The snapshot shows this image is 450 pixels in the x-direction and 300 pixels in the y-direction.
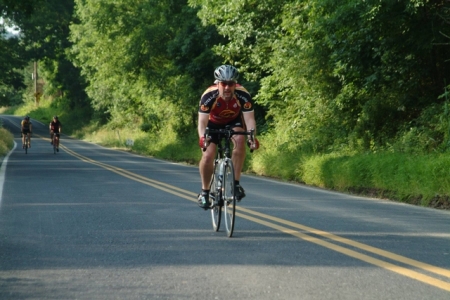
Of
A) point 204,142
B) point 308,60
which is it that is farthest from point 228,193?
point 308,60

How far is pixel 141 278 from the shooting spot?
6.69m

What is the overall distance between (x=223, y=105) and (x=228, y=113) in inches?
4.7

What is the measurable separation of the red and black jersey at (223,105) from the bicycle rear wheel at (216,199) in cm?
63

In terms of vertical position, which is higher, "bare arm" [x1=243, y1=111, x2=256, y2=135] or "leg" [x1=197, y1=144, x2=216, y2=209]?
"bare arm" [x1=243, y1=111, x2=256, y2=135]

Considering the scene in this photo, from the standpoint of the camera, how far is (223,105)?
31.1ft

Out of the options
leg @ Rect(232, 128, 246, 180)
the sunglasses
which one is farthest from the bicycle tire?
the sunglasses

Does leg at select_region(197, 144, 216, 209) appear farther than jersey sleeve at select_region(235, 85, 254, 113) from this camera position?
Yes

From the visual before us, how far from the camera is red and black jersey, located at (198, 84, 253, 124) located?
933 centimetres

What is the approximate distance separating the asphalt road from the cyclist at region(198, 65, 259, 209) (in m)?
0.84

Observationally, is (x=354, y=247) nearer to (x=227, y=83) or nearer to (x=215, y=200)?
(x=215, y=200)

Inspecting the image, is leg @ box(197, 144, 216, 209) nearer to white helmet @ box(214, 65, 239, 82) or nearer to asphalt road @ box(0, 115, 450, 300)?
asphalt road @ box(0, 115, 450, 300)

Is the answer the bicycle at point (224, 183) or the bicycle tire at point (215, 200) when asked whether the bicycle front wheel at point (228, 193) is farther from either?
the bicycle tire at point (215, 200)

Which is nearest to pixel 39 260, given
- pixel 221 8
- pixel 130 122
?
pixel 221 8

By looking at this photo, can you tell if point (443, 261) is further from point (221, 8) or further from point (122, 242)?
point (221, 8)
